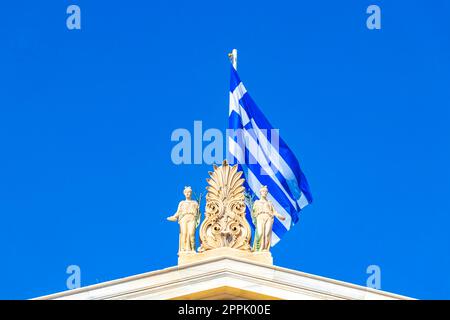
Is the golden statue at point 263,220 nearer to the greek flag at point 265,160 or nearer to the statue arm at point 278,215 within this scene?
the statue arm at point 278,215

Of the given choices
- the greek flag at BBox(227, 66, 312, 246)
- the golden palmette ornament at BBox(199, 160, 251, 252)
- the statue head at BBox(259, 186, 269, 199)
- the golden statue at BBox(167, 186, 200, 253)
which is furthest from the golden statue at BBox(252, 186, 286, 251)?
the greek flag at BBox(227, 66, 312, 246)

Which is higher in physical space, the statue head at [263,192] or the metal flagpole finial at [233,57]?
the metal flagpole finial at [233,57]

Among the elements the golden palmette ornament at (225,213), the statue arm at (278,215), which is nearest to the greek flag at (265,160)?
the statue arm at (278,215)

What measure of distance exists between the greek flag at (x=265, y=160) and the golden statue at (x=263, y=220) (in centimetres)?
343

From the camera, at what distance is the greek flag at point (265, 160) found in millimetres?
48844

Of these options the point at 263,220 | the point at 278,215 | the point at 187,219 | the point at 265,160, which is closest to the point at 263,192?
the point at 263,220

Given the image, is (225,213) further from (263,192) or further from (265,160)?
(265,160)

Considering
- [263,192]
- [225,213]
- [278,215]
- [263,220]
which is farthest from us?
[278,215]

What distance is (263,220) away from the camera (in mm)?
43562

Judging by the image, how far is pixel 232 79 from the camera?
5162 centimetres

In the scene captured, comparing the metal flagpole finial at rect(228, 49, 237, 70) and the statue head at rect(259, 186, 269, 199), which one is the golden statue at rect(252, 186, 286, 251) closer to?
the statue head at rect(259, 186, 269, 199)

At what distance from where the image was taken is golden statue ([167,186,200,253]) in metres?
42.9

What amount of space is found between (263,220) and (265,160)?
20.3ft
